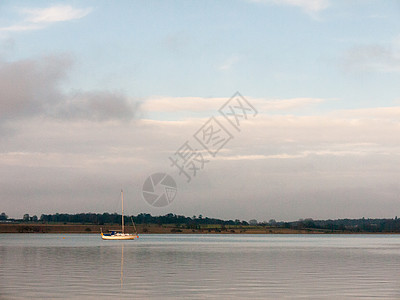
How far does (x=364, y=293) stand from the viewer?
38.9 metres

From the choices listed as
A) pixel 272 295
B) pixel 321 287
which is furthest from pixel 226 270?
pixel 272 295

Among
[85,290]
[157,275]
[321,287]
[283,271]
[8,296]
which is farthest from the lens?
[283,271]

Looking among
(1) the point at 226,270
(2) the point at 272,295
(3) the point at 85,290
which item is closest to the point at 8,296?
(3) the point at 85,290

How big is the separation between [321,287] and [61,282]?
62.2 feet

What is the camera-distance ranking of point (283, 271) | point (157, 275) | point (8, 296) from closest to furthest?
point (8, 296)
point (157, 275)
point (283, 271)

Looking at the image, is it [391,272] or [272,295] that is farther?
[391,272]

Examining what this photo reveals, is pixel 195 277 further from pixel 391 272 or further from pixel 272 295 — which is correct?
pixel 391 272

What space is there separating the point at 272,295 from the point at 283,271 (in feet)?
64.4

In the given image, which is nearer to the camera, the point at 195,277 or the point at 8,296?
the point at 8,296

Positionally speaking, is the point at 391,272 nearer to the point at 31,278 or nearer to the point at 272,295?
the point at 272,295

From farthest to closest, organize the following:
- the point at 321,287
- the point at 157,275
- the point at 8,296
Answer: the point at 157,275 < the point at 321,287 < the point at 8,296

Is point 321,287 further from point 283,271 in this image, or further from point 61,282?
point 61,282

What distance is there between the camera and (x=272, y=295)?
122 feet

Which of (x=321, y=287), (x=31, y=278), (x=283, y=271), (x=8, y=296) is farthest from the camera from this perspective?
(x=283, y=271)
